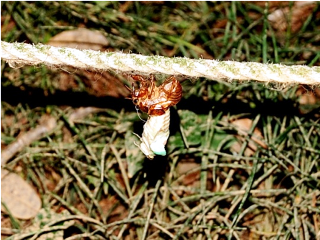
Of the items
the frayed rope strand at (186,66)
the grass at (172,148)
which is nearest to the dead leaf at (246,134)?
the grass at (172,148)

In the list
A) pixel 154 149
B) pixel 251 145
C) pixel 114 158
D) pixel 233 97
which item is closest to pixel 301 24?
pixel 233 97

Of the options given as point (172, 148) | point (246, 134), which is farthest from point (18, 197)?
point (246, 134)

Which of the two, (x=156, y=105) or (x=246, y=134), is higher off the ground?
(x=156, y=105)

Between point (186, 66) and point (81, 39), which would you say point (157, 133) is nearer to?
point (186, 66)

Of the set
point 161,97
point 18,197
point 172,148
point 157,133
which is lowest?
point 18,197

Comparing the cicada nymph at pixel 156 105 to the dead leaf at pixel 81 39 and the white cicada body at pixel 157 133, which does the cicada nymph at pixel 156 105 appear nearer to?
the white cicada body at pixel 157 133

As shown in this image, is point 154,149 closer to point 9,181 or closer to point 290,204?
point 290,204
